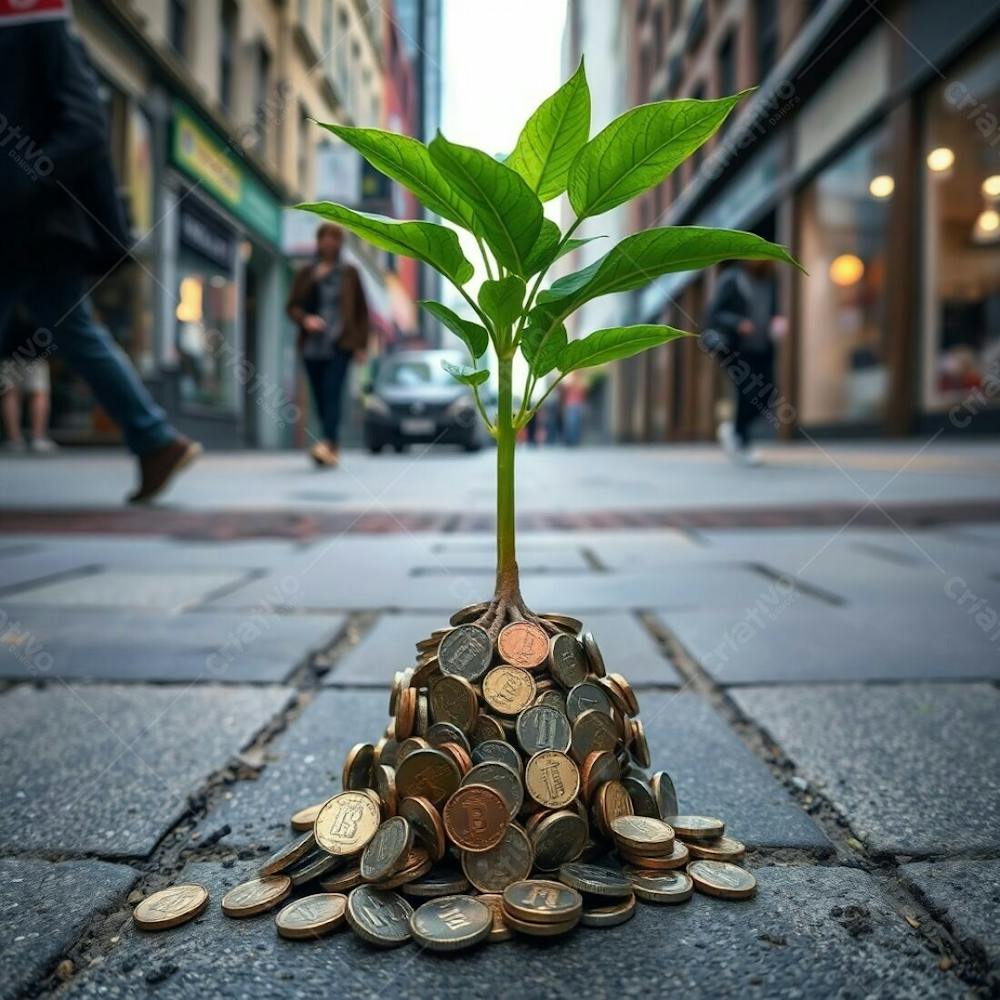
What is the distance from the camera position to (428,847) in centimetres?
81

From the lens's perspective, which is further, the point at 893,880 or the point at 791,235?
the point at 791,235

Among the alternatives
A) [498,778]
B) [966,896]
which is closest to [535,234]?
[498,778]

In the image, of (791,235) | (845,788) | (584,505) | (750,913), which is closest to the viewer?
(750,913)

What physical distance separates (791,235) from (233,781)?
1409 centimetres

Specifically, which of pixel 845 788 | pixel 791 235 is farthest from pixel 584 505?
pixel 791 235

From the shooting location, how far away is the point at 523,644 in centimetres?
87

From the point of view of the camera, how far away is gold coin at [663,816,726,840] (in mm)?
893

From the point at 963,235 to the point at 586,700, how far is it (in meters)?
10.0

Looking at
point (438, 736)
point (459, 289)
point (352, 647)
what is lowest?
point (352, 647)

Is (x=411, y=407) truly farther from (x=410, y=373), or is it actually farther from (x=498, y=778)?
(x=498, y=778)

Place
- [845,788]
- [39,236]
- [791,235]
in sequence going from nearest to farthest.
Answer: [845,788] < [39,236] < [791,235]

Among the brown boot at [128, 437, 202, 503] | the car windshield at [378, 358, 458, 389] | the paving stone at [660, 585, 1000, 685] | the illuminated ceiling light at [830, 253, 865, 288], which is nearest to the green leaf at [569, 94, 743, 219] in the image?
the paving stone at [660, 585, 1000, 685]

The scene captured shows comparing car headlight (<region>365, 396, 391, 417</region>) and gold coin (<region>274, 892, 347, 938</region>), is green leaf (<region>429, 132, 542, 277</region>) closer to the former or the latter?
gold coin (<region>274, 892, 347, 938</region>)

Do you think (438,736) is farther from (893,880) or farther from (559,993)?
(893,880)
